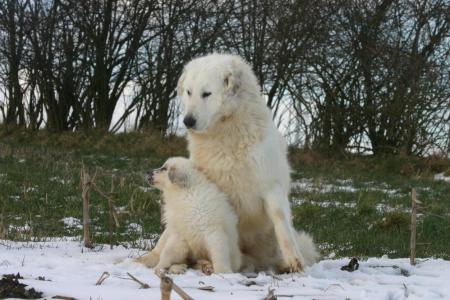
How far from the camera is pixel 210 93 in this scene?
5.09 metres

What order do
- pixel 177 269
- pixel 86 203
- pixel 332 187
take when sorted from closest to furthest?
pixel 177 269, pixel 86 203, pixel 332 187

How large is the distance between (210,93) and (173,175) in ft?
2.28

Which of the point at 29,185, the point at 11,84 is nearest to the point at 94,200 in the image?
the point at 29,185

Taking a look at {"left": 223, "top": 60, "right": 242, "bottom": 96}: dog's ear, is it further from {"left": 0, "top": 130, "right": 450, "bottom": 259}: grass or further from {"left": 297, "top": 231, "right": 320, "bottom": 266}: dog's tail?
{"left": 0, "top": 130, "right": 450, "bottom": 259}: grass

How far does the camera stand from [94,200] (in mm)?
9781

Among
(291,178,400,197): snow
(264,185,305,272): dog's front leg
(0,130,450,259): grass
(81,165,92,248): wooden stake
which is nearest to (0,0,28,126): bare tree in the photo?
(0,130,450,259): grass

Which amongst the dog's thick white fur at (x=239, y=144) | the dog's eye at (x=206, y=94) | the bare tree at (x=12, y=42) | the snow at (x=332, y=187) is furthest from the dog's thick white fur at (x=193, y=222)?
the bare tree at (x=12, y=42)

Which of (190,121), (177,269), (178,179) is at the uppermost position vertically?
(190,121)

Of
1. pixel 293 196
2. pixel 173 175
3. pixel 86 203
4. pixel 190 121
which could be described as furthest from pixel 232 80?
pixel 293 196

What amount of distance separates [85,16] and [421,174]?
12749mm

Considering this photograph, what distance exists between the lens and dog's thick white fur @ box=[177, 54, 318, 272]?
201 inches

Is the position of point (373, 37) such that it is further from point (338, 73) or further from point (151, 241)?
point (151, 241)

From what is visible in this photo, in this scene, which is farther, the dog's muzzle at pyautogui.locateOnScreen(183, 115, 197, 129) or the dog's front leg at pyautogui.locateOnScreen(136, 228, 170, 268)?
the dog's front leg at pyautogui.locateOnScreen(136, 228, 170, 268)

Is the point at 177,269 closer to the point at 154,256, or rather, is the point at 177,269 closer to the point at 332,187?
the point at 154,256
